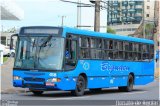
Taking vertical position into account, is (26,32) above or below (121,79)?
above

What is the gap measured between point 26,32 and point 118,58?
6.00m

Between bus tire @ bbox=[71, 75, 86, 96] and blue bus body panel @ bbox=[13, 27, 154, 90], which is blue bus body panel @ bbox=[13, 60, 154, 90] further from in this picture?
bus tire @ bbox=[71, 75, 86, 96]

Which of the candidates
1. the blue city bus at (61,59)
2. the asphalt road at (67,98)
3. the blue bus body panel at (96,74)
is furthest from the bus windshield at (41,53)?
the asphalt road at (67,98)

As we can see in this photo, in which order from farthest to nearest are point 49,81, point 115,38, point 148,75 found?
point 148,75 < point 115,38 < point 49,81

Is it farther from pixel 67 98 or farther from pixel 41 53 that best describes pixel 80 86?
pixel 41 53

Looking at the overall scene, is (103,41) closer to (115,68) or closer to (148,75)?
(115,68)

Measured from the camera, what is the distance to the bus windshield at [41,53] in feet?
68.3

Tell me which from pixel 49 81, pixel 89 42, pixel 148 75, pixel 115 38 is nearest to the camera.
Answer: pixel 49 81

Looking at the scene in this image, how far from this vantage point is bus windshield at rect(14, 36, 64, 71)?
68.3 ft

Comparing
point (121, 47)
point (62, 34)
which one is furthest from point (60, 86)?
point (121, 47)

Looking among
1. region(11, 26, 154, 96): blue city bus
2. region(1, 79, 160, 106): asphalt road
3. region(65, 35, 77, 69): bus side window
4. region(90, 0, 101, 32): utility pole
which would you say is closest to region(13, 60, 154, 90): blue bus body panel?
region(11, 26, 154, 96): blue city bus

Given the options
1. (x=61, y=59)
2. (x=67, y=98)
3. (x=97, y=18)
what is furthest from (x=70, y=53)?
(x=97, y=18)

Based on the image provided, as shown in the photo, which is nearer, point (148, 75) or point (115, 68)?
point (115, 68)

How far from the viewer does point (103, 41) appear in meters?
24.3
